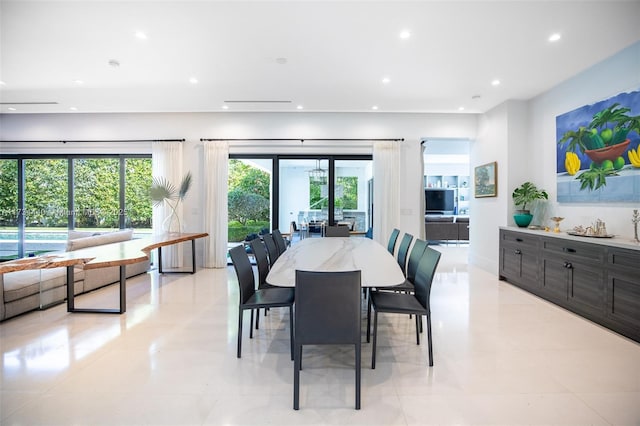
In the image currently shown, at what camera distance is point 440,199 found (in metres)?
9.70

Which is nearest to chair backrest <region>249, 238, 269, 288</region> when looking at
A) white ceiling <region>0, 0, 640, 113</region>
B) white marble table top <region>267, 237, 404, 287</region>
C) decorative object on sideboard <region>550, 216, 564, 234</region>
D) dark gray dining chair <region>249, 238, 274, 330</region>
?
dark gray dining chair <region>249, 238, 274, 330</region>

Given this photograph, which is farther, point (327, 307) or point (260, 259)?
point (260, 259)

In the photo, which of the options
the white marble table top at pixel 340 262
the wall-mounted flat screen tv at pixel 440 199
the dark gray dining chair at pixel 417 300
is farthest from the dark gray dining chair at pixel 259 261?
the wall-mounted flat screen tv at pixel 440 199

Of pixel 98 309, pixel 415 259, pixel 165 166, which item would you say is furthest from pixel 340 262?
pixel 165 166

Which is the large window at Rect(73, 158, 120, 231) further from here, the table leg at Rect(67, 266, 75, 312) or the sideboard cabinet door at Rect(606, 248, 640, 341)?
the sideboard cabinet door at Rect(606, 248, 640, 341)

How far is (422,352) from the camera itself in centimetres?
254

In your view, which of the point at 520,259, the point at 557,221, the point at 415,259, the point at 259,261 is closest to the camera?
the point at 259,261

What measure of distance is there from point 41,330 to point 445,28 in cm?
500

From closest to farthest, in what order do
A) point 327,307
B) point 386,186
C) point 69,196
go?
point 327,307 → point 386,186 → point 69,196

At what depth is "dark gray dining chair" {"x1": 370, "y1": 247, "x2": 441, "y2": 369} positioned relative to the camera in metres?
2.33

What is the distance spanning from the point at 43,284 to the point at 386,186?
5.31 meters

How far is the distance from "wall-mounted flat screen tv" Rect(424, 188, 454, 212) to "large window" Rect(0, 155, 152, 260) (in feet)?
25.9

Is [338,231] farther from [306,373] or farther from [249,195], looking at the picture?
[306,373]

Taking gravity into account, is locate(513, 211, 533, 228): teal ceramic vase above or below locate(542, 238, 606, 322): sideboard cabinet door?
above
